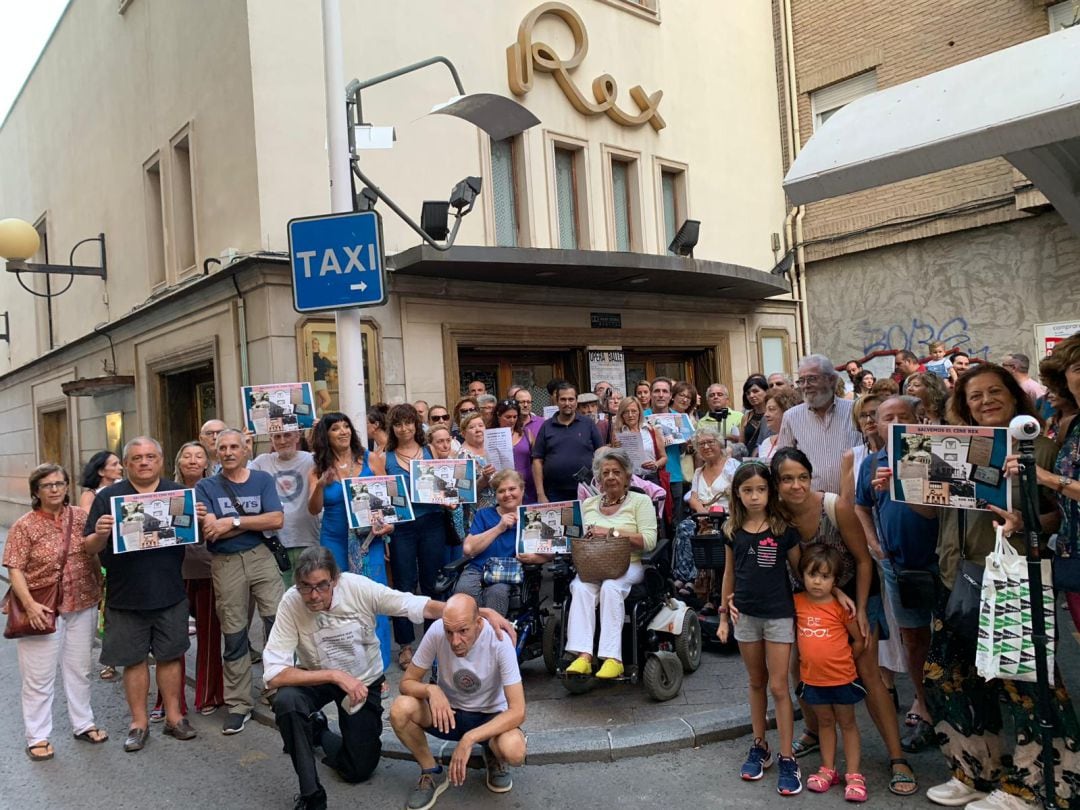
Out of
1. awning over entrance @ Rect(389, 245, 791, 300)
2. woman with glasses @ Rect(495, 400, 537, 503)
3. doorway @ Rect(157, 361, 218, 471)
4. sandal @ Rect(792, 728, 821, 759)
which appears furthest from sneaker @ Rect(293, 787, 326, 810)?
doorway @ Rect(157, 361, 218, 471)

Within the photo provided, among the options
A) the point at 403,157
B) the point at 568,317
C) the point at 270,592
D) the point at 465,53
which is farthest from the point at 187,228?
the point at 270,592

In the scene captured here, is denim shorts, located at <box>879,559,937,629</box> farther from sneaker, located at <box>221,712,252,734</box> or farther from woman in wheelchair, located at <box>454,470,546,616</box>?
sneaker, located at <box>221,712,252,734</box>

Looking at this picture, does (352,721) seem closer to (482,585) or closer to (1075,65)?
(482,585)

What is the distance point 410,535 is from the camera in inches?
244

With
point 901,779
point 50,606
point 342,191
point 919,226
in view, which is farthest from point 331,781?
point 919,226

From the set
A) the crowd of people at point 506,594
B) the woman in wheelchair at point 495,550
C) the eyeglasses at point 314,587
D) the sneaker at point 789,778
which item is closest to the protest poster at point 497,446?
the crowd of people at point 506,594

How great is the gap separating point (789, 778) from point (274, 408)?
4.31 metres

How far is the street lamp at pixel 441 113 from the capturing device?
6559 millimetres

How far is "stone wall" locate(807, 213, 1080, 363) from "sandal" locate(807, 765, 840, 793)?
1170 cm

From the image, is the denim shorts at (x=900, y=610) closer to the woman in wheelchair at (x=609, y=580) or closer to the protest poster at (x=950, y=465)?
the protest poster at (x=950, y=465)

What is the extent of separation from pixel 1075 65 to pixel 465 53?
28.6 ft

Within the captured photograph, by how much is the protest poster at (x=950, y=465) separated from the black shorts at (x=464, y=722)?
89.5 inches

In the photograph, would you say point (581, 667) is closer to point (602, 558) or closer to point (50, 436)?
point (602, 558)

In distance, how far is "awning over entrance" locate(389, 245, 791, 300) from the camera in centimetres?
952
